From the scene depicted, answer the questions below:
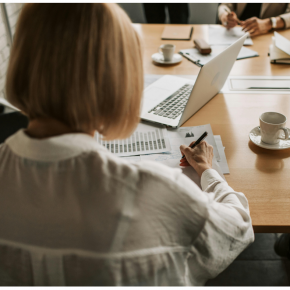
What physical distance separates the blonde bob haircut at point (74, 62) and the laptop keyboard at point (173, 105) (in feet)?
1.99

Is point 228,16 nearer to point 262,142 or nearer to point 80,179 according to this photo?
point 262,142

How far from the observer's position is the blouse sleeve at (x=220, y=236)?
55 centimetres

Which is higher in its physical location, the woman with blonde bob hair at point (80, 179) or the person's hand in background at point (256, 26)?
the woman with blonde bob hair at point (80, 179)

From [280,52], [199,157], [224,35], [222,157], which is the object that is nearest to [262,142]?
[222,157]

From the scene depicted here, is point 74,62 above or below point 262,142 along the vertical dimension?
above

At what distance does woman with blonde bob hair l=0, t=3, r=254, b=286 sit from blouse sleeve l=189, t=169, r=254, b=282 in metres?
0.03

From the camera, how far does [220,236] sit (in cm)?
58

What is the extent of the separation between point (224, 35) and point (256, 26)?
0.20 metres

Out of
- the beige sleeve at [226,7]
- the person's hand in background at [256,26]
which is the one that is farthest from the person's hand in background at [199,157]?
the beige sleeve at [226,7]

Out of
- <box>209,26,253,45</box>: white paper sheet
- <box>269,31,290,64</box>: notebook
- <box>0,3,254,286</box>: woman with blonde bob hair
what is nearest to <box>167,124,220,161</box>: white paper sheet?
<box>0,3,254,286</box>: woman with blonde bob hair

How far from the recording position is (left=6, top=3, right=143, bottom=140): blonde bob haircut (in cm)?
47

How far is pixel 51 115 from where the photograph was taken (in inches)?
19.9

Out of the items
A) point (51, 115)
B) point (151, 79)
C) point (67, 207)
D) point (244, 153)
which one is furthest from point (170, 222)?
point (151, 79)

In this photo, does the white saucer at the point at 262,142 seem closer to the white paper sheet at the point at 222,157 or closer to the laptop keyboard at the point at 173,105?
the white paper sheet at the point at 222,157
